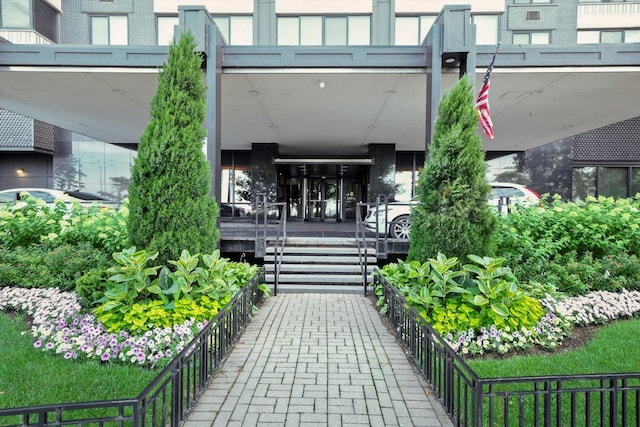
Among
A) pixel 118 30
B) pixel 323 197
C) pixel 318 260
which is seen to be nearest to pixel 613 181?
pixel 323 197

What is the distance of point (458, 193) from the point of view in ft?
17.0

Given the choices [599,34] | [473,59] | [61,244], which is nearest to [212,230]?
[61,244]

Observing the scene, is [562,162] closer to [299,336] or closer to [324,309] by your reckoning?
[324,309]

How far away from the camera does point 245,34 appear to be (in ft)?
49.3

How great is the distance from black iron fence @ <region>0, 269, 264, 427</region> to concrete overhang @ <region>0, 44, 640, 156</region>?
5.10 m

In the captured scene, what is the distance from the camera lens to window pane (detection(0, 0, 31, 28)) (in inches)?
564

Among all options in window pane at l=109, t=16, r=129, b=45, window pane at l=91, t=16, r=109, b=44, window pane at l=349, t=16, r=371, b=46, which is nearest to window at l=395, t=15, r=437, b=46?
window pane at l=349, t=16, r=371, b=46

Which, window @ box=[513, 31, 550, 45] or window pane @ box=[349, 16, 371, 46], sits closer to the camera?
window pane @ box=[349, 16, 371, 46]

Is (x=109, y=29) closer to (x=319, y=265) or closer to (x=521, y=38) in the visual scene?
(x=319, y=265)

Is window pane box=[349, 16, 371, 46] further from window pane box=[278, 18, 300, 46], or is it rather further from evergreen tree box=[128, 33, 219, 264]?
evergreen tree box=[128, 33, 219, 264]

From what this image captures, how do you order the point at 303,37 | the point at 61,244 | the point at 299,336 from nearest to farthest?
the point at 299,336 < the point at 61,244 < the point at 303,37

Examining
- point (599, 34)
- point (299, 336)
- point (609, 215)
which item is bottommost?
point (299, 336)

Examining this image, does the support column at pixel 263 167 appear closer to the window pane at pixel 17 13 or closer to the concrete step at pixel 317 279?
the concrete step at pixel 317 279

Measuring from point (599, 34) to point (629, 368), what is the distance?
18267mm
